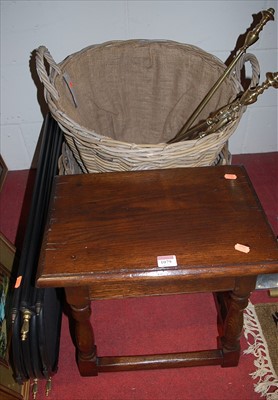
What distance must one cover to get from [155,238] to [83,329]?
0.29 metres

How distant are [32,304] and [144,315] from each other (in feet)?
1.38

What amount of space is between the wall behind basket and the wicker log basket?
0.37 ft

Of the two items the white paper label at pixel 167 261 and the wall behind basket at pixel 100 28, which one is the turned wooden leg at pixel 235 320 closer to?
the white paper label at pixel 167 261

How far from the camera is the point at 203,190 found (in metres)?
0.82

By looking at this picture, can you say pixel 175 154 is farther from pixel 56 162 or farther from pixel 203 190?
pixel 56 162

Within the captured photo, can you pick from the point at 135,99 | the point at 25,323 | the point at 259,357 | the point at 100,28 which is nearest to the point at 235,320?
the point at 259,357

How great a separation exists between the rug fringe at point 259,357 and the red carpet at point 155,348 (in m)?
0.02

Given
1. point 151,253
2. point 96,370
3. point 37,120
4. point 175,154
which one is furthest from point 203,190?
point 37,120

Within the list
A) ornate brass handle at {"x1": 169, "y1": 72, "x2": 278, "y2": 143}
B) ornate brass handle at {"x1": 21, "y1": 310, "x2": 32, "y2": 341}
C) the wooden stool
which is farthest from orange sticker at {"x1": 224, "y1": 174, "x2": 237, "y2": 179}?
ornate brass handle at {"x1": 21, "y1": 310, "x2": 32, "y2": 341}

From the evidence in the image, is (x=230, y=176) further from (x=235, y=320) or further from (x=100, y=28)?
(x=100, y=28)

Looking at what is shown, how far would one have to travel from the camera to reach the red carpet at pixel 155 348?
3.20 feet

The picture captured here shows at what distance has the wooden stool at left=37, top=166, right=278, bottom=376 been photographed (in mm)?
681

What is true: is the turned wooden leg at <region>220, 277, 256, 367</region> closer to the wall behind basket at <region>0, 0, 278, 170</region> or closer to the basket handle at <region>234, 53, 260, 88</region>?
the basket handle at <region>234, 53, 260, 88</region>

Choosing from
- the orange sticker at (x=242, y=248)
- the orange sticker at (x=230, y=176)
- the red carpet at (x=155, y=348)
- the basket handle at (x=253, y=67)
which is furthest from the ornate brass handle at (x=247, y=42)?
the red carpet at (x=155, y=348)
